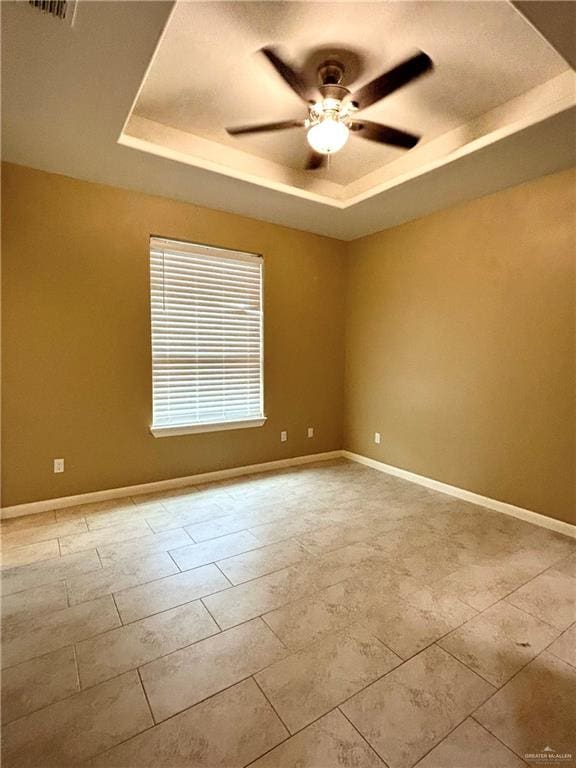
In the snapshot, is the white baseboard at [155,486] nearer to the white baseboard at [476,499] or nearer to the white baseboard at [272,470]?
the white baseboard at [272,470]

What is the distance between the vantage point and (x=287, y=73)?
1.94 metres

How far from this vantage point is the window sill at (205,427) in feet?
11.8

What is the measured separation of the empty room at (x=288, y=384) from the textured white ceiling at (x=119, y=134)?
0.02 metres

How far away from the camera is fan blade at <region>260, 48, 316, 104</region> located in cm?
187

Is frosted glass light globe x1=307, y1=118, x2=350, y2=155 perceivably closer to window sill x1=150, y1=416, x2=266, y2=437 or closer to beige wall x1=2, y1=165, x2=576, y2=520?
beige wall x1=2, y1=165, x2=576, y2=520

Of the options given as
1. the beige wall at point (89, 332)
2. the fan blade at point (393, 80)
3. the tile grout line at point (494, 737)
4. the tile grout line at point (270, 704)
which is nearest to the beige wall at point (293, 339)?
the beige wall at point (89, 332)

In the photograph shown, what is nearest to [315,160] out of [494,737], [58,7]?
[58,7]

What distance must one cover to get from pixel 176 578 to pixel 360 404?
3.04 m

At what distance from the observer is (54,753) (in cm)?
123

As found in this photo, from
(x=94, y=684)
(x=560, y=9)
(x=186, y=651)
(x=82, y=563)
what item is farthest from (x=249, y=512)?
(x=560, y=9)

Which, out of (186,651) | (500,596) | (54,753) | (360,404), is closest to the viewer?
(54,753)

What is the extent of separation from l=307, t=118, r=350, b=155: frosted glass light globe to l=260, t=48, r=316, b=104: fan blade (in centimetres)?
21

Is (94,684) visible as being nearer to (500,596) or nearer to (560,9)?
(500,596)

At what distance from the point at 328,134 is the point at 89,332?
2.42 m
